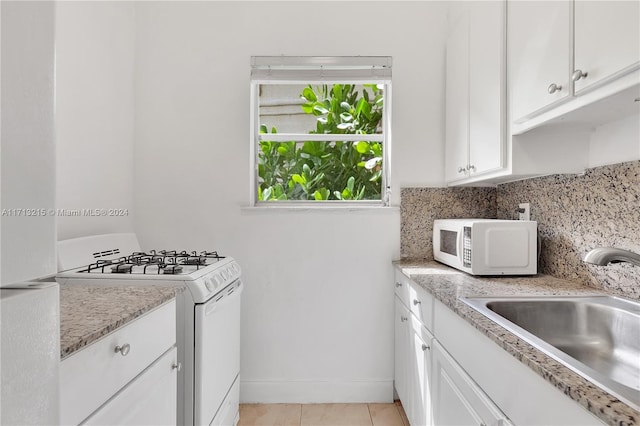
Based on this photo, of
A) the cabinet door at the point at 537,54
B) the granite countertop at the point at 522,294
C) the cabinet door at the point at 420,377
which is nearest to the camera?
the granite countertop at the point at 522,294

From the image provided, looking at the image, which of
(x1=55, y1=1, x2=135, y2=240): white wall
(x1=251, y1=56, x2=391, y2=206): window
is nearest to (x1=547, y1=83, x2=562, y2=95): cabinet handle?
(x1=251, y1=56, x2=391, y2=206): window

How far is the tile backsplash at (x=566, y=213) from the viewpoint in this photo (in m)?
1.46

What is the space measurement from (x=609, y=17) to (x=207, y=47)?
2.16 m

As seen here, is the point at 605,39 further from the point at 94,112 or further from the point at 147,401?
the point at 94,112

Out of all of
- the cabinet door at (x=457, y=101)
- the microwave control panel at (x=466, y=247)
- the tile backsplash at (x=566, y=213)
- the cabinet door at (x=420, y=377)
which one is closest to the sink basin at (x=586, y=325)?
the tile backsplash at (x=566, y=213)

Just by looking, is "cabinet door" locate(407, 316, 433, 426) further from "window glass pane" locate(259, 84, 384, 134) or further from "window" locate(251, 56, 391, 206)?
"window glass pane" locate(259, 84, 384, 134)

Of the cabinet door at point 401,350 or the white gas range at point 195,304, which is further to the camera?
the cabinet door at point 401,350

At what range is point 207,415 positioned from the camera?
168 cm

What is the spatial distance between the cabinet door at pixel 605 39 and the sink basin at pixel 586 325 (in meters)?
0.73

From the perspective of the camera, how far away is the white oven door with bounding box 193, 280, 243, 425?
1602 millimetres

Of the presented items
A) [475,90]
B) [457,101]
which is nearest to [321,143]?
[457,101]

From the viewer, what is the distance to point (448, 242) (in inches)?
87.7

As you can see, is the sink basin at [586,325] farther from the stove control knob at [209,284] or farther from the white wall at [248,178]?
the white wall at [248,178]

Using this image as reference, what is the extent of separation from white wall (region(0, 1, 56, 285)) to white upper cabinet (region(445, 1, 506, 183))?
165 centimetres
